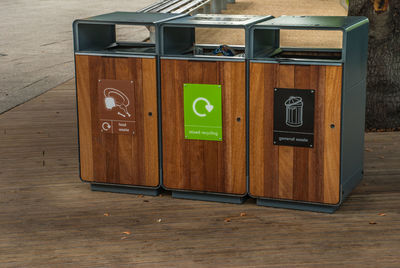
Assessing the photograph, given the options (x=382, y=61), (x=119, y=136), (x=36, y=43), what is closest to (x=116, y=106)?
(x=119, y=136)

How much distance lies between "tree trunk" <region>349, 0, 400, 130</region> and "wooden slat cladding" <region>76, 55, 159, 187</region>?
11.0ft

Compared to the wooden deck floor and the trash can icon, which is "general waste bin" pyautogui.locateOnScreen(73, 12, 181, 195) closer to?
the wooden deck floor

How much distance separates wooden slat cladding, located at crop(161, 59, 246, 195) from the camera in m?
6.44

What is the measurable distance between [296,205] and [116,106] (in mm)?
1826

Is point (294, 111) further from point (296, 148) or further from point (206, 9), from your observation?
point (206, 9)

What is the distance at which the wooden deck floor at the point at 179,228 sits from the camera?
18.3ft

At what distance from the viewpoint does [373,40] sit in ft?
29.3

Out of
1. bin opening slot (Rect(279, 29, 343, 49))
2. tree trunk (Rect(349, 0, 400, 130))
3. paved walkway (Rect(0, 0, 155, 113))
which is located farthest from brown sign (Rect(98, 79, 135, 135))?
bin opening slot (Rect(279, 29, 343, 49))

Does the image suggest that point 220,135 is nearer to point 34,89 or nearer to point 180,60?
point 180,60

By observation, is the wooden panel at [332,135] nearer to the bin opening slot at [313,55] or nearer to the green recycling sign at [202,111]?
the bin opening slot at [313,55]

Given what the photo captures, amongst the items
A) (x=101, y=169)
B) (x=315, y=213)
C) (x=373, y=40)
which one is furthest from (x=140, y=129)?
(x=373, y=40)

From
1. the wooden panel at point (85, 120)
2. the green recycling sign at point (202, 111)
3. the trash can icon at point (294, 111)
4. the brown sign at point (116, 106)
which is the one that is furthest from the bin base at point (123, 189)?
the trash can icon at point (294, 111)

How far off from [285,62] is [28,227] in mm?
2537

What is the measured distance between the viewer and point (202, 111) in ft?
21.6
